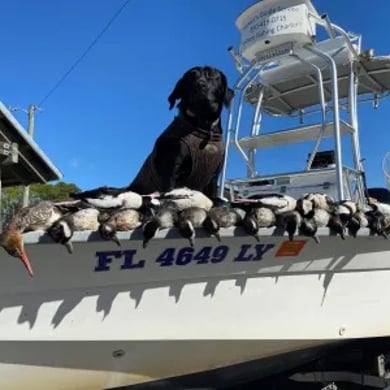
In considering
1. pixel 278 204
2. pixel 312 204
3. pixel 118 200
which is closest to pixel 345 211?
pixel 312 204

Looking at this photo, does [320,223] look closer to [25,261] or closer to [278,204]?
[278,204]

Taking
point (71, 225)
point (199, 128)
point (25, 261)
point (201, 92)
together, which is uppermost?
point (201, 92)

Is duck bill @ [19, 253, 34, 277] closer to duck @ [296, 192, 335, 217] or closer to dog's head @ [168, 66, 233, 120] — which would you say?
duck @ [296, 192, 335, 217]

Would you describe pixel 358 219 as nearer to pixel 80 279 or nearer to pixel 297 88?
pixel 80 279

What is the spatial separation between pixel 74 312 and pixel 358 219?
178 centimetres

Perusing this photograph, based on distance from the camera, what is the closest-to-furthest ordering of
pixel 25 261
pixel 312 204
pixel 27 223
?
pixel 25 261 < pixel 27 223 < pixel 312 204

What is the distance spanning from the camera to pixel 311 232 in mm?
2926

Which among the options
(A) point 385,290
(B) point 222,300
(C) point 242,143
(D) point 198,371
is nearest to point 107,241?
(B) point 222,300

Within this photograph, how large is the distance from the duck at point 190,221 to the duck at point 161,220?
0.04 m

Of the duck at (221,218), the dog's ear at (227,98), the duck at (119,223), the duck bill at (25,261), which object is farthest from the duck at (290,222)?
the duck bill at (25,261)

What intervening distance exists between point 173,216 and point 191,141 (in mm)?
1025

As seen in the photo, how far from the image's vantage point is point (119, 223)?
246cm

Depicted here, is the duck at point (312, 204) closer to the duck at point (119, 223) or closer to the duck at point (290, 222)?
the duck at point (290, 222)

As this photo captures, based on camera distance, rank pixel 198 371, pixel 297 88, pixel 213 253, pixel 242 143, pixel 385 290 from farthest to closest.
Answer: pixel 297 88 → pixel 242 143 → pixel 385 290 → pixel 198 371 → pixel 213 253
